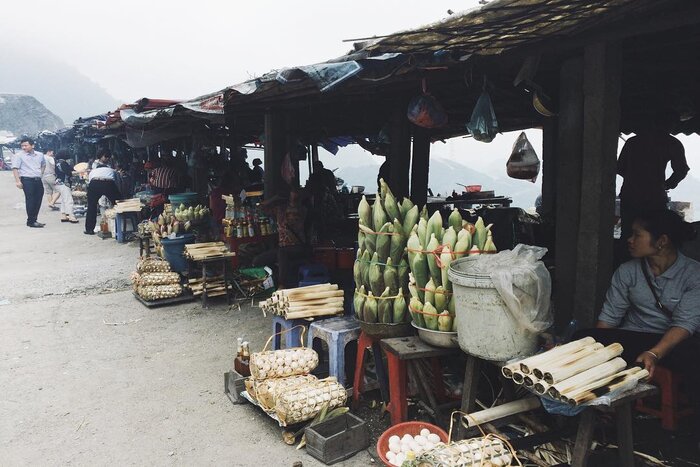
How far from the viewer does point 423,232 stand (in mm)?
3730

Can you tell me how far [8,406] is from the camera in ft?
14.3

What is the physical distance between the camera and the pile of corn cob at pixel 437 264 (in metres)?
3.47

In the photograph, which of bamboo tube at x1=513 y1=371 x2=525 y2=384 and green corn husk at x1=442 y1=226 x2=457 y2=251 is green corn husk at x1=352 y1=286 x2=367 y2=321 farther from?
bamboo tube at x1=513 y1=371 x2=525 y2=384

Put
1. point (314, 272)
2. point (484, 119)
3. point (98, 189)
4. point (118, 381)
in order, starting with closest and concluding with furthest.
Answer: point (118, 381), point (484, 119), point (314, 272), point (98, 189)

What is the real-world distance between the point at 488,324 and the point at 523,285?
0.33 metres

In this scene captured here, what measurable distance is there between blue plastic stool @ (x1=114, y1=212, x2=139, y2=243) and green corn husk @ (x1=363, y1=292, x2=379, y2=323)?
1052 cm

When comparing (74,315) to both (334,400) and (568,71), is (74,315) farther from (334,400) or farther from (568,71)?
(568,71)

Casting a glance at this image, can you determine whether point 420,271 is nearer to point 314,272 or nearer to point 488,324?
point 488,324

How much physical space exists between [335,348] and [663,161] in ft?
15.0

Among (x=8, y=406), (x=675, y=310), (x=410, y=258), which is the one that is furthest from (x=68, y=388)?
(x=675, y=310)

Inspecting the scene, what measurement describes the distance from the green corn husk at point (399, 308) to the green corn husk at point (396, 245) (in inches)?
11.8

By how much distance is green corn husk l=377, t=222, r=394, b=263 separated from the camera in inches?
155

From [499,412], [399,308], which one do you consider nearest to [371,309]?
[399,308]

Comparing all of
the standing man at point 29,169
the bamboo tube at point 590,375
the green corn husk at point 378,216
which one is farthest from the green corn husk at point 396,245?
the standing man at point 29,169
